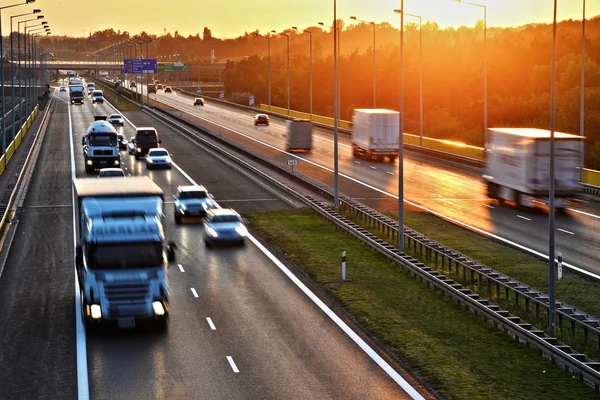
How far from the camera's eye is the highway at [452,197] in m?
43.0

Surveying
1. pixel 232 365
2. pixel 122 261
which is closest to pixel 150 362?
pixel 232 365

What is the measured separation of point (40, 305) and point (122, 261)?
6.05 metres

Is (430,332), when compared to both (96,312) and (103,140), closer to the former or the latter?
(96,312)

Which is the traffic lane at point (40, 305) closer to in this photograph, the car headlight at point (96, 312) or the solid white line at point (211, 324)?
the car headlight at point (96, 312)

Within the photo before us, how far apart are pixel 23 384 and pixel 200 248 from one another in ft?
60.3

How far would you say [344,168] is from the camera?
71.1 m

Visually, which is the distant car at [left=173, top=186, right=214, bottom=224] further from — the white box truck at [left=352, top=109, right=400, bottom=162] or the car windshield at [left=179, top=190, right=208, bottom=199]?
the white box truck at [left=352, top=109, right=400, bottom=162]

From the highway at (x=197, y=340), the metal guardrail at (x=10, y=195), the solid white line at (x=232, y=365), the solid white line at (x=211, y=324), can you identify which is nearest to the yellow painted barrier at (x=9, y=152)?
the metal guardrail at (x=10, y=195)

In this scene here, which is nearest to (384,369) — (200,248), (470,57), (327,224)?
(200,248)

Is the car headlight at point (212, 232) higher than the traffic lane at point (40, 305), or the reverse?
the car headlight at point (212, 232)

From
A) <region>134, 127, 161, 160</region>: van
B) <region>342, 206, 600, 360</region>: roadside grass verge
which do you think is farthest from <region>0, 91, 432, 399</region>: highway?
<region>134, 127, 161, 160</region>: van

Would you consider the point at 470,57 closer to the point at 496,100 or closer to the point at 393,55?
the point at 393,55

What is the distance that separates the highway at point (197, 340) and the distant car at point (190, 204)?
11.1 feet

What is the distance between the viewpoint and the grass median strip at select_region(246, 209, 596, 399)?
2289cm
